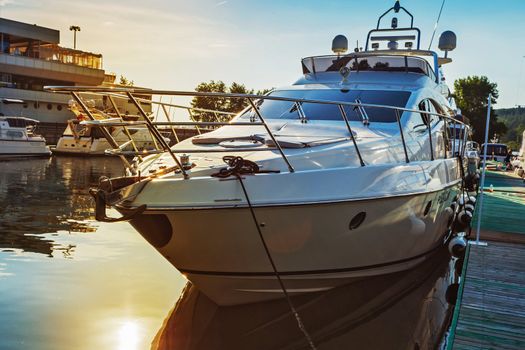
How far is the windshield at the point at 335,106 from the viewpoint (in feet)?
22.7

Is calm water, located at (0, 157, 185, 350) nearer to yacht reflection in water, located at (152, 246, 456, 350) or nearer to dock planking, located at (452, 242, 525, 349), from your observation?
yacht reflection in water, located at (152, 246, 456, 350)

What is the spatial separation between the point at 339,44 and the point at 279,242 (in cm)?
719

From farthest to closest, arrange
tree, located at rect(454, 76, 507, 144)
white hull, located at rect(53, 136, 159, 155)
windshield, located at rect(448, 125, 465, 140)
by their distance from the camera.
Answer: tree, located at rect(454, 76, 507, 144), white hull, located at rect(53, 136, 159, 155), windshield, located at rect(448, 125, 465, 140)

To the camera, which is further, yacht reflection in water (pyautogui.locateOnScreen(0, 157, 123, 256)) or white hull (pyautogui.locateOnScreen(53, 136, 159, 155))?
white hull (pyautogui.locateOnScreen(53, 136, 159, 155))

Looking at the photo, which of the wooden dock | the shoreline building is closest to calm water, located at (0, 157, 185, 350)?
the wooden dock

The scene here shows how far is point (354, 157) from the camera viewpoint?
566 centimetres

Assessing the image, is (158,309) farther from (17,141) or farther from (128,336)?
(17,141)

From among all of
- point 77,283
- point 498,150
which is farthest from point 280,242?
point 498,150

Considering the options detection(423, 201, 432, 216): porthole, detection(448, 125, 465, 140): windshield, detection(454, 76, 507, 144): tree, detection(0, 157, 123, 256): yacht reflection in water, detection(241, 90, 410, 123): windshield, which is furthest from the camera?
detection(454, 76, 507, 144): tree

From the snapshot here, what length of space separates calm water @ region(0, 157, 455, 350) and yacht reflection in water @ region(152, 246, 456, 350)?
0.01 meters

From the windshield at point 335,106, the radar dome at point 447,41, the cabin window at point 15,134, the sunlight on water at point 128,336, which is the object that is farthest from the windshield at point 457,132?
the cabin window at point 15,134

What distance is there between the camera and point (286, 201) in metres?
4.86

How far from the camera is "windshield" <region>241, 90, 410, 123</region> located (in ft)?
22.7

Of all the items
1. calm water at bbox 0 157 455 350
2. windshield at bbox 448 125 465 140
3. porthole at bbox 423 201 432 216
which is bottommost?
calm water at bbox 0 157 455 350
